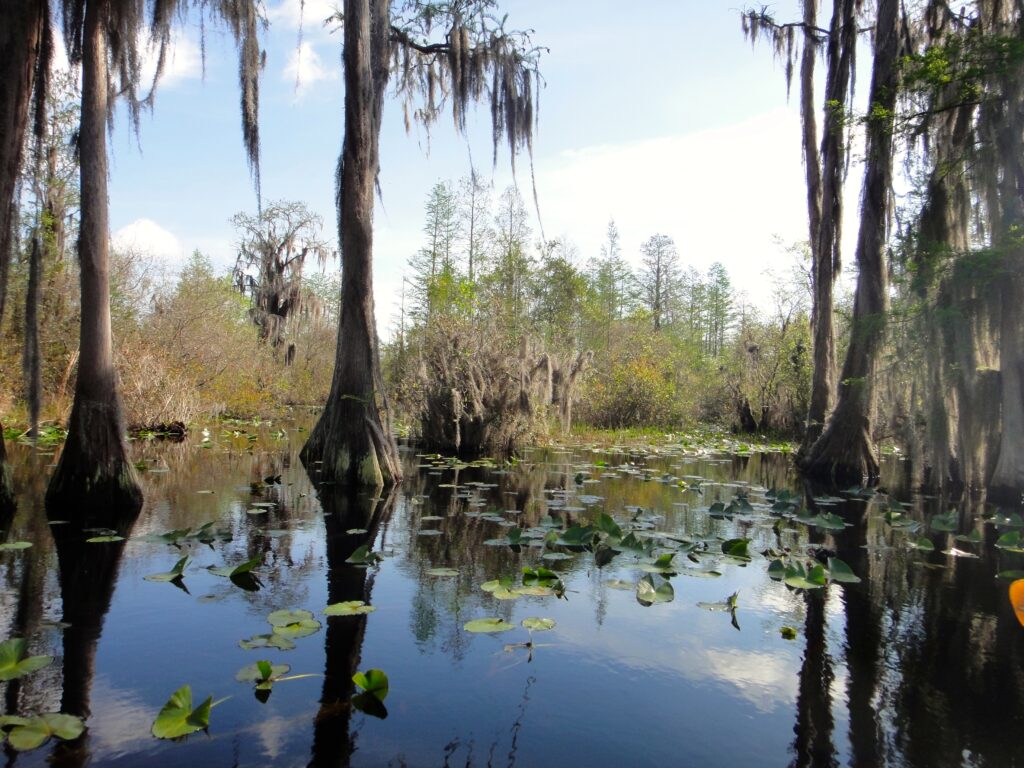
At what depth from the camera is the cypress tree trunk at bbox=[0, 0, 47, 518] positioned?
5.08 metres

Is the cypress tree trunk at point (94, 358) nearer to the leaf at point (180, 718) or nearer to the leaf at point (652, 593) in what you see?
the leaf at point (180, 718)

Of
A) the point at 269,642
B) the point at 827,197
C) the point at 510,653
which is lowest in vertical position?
the point at 510,653

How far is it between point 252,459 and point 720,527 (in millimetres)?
7870

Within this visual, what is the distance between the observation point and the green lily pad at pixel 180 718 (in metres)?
2.19

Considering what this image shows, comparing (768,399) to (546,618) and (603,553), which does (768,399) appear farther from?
(546,618)

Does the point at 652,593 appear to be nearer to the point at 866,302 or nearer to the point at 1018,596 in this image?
the point at 1018,596

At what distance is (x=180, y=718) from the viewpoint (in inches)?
88.2

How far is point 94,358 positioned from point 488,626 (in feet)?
15.6

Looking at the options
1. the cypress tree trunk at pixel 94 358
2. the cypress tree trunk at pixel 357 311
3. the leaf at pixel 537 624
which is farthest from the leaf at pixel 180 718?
the cypress tree trunk at pixel 357 311

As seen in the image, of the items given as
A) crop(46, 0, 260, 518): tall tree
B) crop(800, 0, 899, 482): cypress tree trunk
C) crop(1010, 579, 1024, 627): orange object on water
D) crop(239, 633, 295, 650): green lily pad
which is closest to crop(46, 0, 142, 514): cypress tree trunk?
crop(46, 0, 260, 518): tall tree

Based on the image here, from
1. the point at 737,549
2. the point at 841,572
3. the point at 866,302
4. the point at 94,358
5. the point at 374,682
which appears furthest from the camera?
the point at 866,302

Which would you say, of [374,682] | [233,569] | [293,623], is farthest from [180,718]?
[233,569]

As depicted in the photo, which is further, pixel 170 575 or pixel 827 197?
pixel 827 197

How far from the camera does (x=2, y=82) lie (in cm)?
506
